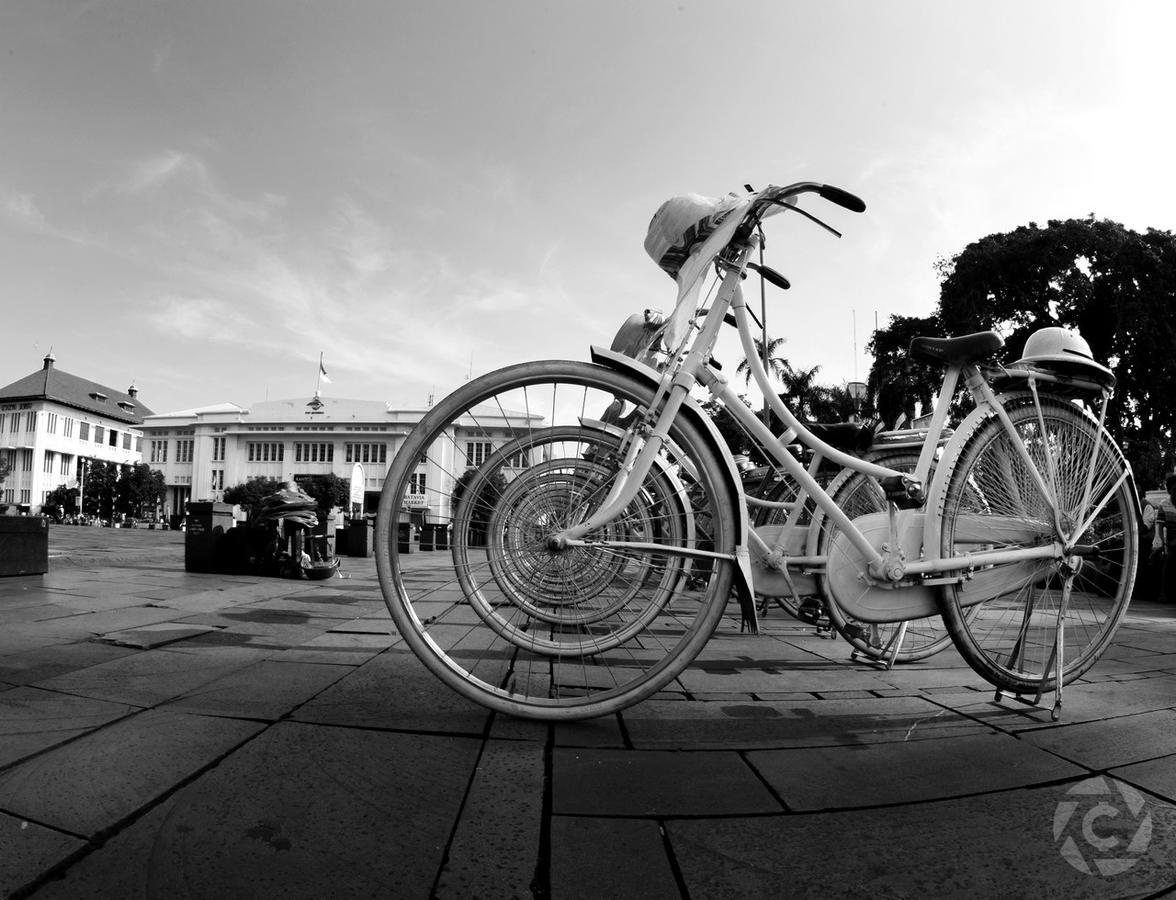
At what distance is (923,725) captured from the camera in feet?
7.33

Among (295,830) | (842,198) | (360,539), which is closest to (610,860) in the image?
(295,830)

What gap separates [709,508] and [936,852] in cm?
101

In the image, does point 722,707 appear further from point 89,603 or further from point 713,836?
point 89,603

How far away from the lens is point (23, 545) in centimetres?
642

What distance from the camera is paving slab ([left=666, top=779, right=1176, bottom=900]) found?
1211 mm

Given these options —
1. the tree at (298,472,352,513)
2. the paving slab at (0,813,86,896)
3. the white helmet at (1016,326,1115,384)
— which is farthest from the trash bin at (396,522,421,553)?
the tree at (298,472,352,513)

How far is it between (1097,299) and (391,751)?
27654mm

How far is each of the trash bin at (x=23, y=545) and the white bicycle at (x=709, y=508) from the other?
5.81 m

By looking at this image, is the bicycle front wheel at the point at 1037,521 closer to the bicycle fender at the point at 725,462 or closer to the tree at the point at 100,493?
the bicycle fender at the point at 725,462

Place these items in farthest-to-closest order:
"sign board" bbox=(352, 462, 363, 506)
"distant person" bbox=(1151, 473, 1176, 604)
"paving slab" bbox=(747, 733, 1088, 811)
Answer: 1. "sign board" bbox=(352, 462, 363, 506)
2. "distant person" bbox=(1151, 473, 1176, 604)
3. "paving slab" bbox=(747, 733, 1088, 811)

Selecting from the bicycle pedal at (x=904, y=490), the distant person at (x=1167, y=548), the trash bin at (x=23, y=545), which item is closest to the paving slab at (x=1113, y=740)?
the bicycle pedal at (x=904, y=490)

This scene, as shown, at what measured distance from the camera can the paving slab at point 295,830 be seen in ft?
3.78

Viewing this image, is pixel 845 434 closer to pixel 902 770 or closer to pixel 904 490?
pixel 904 490

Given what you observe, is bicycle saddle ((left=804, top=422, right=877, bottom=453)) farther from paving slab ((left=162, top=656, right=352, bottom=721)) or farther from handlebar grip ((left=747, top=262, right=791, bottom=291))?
paving slab ((left=162, top=656, right=352, bottom=721))
